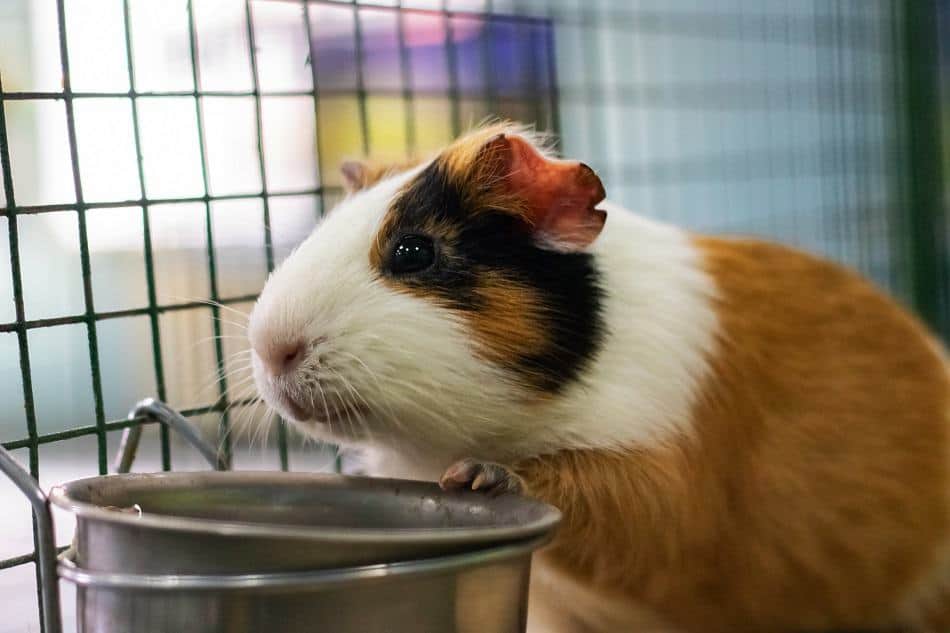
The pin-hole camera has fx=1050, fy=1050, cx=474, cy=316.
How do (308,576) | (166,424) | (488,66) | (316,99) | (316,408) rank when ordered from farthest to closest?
(488,66), (316,99), (166,424), (316,408), (308,576)

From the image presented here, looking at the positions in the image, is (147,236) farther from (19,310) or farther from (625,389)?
(625,389)

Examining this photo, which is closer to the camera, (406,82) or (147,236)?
(147,236)

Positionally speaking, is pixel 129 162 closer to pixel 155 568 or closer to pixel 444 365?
pixel 444 365

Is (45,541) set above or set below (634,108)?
below

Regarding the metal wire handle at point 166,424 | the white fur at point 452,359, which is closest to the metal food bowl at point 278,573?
the white fur at point 452,359

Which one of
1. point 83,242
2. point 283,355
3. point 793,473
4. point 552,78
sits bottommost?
point 793,473

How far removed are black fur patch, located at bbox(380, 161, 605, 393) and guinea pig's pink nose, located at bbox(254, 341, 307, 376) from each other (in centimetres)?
12

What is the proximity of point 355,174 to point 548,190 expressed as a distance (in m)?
0.33

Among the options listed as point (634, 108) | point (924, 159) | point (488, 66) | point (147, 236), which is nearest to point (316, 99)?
point (147, 236)

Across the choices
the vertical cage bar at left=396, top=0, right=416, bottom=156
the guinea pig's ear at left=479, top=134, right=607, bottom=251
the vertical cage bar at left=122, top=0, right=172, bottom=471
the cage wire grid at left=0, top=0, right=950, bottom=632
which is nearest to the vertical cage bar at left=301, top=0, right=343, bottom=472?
the cage wire grid at left=0, top=0, right=950, bottom=632

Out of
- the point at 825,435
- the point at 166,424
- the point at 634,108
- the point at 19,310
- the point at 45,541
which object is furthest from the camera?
the point at 634,108

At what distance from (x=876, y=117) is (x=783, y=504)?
5.54 feet

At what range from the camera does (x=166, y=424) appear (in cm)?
121

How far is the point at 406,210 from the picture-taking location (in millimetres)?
1085
